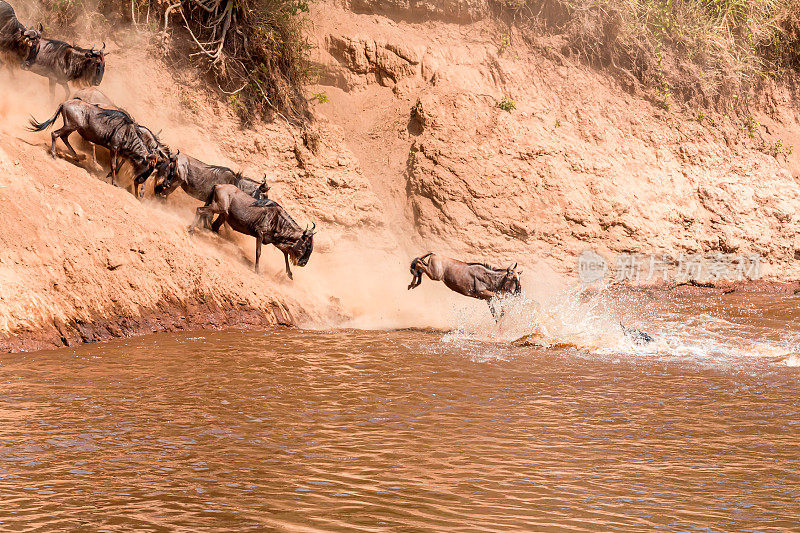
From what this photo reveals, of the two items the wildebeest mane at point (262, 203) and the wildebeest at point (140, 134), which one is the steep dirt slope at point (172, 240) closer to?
the wildebeest at point (140, 134)

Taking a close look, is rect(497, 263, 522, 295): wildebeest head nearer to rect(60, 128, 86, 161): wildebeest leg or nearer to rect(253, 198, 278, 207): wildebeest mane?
rect(253, 198, 278, 207): wildebeest mane

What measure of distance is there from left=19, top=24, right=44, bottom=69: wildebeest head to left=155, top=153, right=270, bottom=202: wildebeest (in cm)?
258

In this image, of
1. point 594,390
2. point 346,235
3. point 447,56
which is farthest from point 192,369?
point 447,56

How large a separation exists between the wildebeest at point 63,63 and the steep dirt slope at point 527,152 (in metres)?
4.89

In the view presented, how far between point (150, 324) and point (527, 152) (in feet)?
28.0

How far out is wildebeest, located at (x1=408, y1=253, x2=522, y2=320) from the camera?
1120 centimetres

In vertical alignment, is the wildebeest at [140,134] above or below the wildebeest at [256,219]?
above

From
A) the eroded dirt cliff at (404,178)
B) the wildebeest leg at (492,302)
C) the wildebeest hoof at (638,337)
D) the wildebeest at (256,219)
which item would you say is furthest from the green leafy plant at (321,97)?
the wildebeest hoof at (638,337)

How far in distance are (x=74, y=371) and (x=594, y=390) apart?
4.78 meters

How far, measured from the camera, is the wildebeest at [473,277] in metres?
11.2

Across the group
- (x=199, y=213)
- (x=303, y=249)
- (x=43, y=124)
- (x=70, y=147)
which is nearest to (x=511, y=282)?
(x=303, y=249)

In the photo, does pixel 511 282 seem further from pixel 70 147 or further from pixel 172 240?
pixel 70 147

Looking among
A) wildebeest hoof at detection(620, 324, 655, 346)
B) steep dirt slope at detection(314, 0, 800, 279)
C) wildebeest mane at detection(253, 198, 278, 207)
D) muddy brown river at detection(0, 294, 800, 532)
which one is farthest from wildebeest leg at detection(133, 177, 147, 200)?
wildebeest hoof at detection(620, 324, 655, 346)

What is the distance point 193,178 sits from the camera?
468 inches
